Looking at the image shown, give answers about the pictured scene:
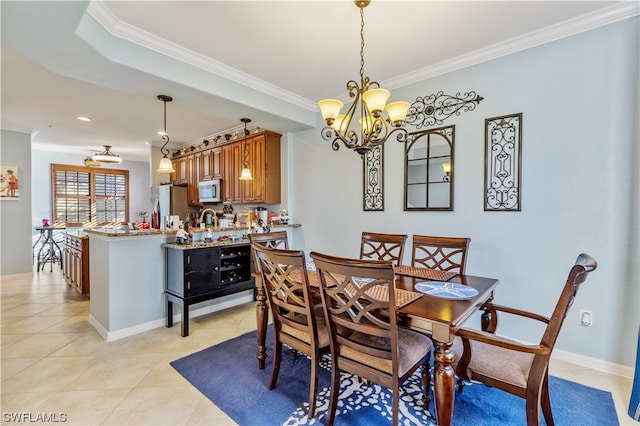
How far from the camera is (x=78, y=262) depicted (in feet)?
13.7

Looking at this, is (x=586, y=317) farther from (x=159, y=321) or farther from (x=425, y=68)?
(x=159, y=321)

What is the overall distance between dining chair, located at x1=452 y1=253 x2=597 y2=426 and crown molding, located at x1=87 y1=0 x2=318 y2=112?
3053 millimetres

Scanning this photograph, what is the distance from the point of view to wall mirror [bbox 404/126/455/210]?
2953 mm

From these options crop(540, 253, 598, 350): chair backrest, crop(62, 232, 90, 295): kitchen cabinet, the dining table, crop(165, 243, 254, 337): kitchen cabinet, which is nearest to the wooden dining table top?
the dining table

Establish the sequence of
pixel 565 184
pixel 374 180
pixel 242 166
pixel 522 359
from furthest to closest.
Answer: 1. pixel 242 166
2. pixel 374 180
3. pixel 565 184
4. pixel 522 359

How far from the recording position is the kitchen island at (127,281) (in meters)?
2.82

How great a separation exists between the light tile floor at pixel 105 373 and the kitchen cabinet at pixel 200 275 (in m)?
0.34

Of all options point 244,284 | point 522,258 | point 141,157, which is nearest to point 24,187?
point 141,157

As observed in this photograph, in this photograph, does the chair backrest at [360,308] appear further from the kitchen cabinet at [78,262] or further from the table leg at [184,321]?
the kitchen cabinet at [78,262]

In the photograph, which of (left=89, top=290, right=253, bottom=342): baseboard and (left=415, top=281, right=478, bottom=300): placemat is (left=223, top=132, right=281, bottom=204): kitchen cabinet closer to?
(left=89, top=290, right=253, bottom=342): baseboard

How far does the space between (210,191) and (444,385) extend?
500 cm

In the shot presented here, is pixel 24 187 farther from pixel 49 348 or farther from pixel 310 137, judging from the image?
pixel 310 137

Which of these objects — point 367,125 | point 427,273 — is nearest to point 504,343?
point 427,273

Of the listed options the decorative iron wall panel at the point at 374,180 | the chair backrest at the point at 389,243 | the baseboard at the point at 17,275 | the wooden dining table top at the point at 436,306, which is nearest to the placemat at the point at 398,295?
the wooden dining table top at the point at 436,306
